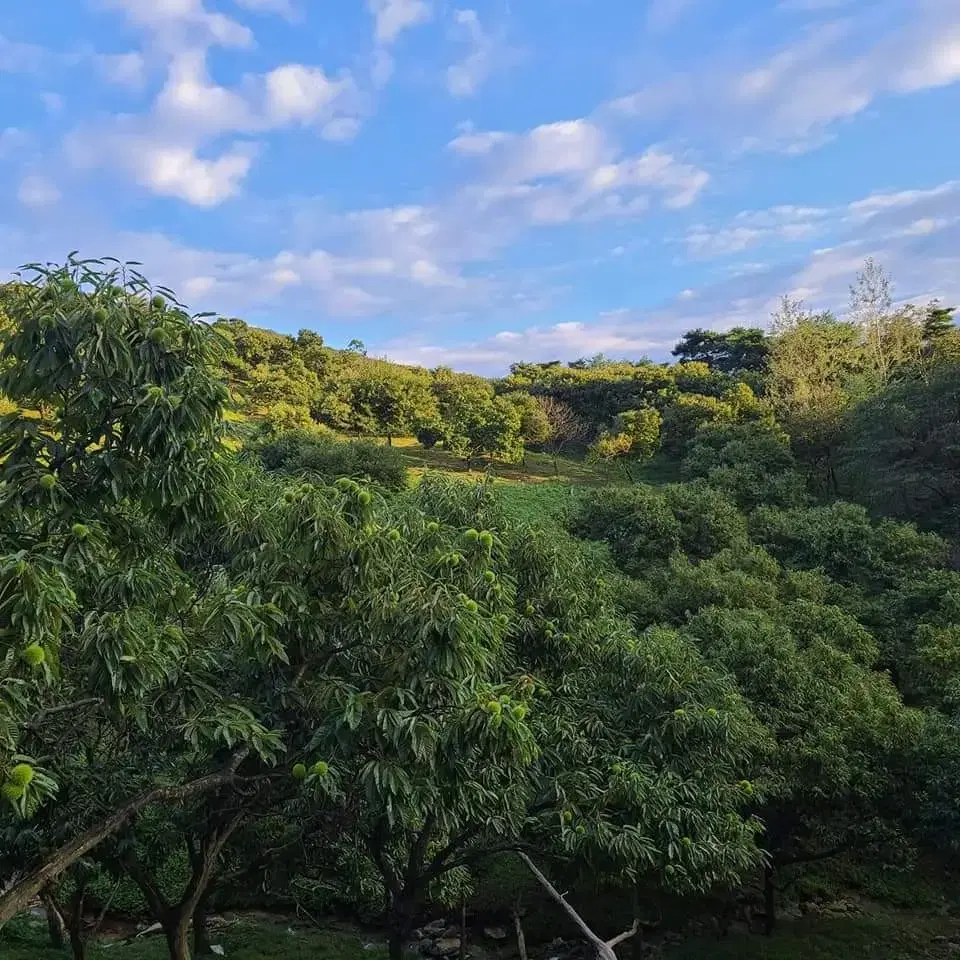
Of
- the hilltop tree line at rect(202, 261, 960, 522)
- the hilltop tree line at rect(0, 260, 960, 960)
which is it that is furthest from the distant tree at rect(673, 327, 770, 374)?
the hilltop tree line at rect(0, 260, 960, 960)

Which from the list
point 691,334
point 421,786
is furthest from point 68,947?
point 691,334

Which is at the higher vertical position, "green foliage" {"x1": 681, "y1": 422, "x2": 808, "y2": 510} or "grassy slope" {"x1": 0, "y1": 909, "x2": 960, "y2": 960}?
"green foliage" {"x1": 681, "y1": 422, "x2": 808, "y2": 510}

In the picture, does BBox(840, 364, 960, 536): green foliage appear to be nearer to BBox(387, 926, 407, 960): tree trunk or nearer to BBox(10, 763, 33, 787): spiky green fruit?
BBox(387, 926, 407, 960): tree trunk

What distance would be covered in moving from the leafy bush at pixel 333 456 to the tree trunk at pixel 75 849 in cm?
1847

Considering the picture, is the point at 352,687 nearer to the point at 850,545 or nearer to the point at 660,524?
the point at 660,524

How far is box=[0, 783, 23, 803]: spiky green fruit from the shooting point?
261 cm

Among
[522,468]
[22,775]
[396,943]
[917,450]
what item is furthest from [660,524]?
[522,468]

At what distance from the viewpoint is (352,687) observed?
3.91m

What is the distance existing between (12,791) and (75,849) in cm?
97

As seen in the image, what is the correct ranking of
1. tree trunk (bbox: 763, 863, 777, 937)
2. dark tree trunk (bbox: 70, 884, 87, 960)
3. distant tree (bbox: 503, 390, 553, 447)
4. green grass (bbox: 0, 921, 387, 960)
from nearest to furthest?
1. dark tree trunk (bbox: 70, 884, 87, 960)
2. green grass (bbox: 0, 921, 387, 960)
3. tree trunk (bbox: 763, 863, 777, 937)
4. distant tree (bbox: 503, 390, 553, 447)

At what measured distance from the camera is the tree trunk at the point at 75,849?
10.2 ft

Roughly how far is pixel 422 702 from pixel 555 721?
2.34 meters

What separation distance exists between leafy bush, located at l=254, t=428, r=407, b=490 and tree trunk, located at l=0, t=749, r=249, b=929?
18.5 m

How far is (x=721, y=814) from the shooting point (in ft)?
19.3
